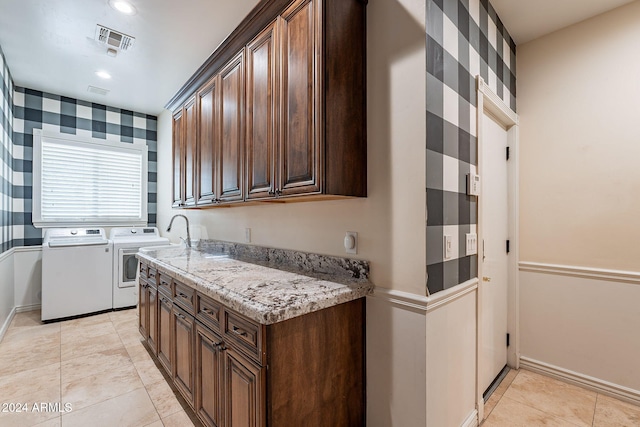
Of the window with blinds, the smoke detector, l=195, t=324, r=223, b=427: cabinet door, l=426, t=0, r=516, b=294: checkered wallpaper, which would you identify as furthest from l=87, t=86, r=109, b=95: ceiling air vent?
l=426, t=0, r=516, b=294: checkered wallpaper

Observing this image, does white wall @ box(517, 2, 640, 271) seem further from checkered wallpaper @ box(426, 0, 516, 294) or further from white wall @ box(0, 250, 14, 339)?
white wall @ box(0, 250, 14, 339)

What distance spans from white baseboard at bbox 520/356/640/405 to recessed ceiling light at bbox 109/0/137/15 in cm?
424

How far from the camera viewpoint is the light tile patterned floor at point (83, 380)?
75.3 inches

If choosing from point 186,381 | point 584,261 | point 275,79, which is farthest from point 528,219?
point 186,381

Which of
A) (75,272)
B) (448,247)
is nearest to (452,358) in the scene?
(448,247)

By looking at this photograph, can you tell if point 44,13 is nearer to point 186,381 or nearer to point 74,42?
point 74,42

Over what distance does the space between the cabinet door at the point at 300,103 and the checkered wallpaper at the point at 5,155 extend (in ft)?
10.9

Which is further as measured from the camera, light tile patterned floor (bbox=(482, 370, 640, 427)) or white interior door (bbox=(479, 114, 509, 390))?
white interior door (bbox=(479, 114, 509, 390))

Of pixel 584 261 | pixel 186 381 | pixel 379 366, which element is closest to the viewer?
pixel 379 366

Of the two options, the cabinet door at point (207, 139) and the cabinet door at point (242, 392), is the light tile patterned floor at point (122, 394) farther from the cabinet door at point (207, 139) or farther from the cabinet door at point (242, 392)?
the cabinet door at point (207, 139)

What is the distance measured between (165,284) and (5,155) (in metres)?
2.81

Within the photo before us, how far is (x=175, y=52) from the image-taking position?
294 cm

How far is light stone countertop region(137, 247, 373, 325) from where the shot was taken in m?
1.24

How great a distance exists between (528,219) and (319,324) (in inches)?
84.8
